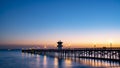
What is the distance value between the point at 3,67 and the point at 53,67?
1289 centimetres

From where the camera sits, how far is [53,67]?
182ft

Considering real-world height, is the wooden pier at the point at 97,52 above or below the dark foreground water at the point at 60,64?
above

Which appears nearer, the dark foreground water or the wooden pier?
the dark foreground water

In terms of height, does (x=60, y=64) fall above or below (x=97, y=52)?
below

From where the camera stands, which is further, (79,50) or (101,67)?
(79,50)

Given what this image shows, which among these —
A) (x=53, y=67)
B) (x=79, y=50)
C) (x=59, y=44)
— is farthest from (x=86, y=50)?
(x=53, y=67)

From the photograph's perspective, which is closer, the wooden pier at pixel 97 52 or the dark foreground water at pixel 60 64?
the dark foreground water at pixel 60 64

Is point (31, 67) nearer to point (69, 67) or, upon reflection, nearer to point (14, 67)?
point (14, 67)

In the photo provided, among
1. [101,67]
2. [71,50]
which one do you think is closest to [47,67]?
[101,67]

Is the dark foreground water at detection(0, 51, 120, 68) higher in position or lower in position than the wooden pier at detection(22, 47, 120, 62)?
lower

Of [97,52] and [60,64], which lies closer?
[60,64]

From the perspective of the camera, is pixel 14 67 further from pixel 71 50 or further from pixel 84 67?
pixel 71 50

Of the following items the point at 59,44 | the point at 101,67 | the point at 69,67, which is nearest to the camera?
the point at 101,67

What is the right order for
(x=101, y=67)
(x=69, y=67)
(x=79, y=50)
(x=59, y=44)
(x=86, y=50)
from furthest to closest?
(x=59, y=44) → (x=79, y=50) → (x=86, y=50) → (x=69, y=67) → (x=101, y=67)
